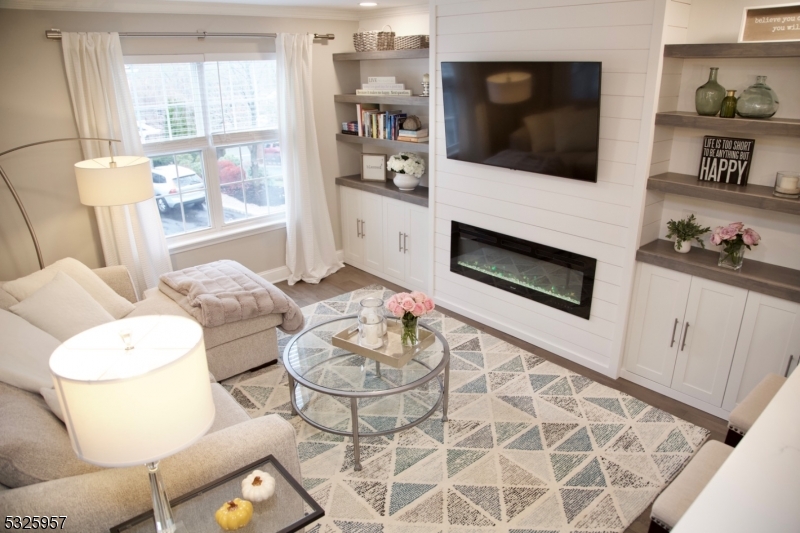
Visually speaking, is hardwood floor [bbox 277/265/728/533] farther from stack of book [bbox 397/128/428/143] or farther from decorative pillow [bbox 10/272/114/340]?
decorative pillow [bbox 10/272/114/340]

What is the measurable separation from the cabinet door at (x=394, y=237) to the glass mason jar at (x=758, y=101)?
266 cm

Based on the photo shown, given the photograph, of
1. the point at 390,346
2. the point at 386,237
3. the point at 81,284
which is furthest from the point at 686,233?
the point at 81,284

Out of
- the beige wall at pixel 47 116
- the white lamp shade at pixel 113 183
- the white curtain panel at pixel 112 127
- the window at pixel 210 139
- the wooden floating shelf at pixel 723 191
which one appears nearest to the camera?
the wooden floating shelf at pixel 723 191

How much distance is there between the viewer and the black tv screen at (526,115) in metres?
3.16

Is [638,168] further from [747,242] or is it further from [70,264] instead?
[70,264]

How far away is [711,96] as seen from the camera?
9.67ft

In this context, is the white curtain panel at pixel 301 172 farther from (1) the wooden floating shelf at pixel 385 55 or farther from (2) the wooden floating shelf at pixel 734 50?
(2) the wooden floating shelf at pixel 734 50

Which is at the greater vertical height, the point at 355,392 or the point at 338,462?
the point at 355,392

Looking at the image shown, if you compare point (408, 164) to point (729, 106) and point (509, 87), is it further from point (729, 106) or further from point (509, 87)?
point (729, 106)

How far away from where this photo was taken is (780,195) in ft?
9.13

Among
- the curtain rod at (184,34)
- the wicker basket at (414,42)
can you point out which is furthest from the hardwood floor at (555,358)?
the curtain rod at (184,34)

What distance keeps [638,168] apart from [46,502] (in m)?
3.12

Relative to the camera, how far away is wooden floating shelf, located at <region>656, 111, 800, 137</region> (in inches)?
104

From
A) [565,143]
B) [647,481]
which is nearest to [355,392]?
[647,481]
